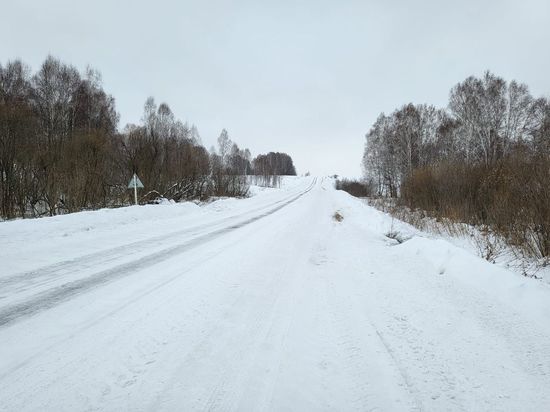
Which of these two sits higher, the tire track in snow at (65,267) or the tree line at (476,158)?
the tree line at (476,158)

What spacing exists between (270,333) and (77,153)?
52.7 feet

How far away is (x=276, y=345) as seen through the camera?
3.02 meters

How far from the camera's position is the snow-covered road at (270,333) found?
230 centimetres

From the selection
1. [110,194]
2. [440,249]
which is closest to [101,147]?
[110,194]

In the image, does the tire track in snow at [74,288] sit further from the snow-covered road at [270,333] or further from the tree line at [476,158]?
the tree line at [476,158]

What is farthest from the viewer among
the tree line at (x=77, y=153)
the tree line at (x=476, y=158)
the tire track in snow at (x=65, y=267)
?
the tree line at (x=77, y=153)

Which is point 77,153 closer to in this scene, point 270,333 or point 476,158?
point 270,333

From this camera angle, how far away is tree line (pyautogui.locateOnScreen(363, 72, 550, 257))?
6746mm

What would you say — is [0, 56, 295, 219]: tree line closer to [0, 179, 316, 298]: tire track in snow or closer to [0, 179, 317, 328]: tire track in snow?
[0, 179, 316, 298]: tire track in snow

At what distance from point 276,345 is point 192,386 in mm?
891

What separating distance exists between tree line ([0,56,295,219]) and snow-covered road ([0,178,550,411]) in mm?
9753

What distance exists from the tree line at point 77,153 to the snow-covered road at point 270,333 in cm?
975

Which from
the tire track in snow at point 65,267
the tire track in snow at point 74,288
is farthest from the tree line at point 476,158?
the tire track in snow at point 65,267

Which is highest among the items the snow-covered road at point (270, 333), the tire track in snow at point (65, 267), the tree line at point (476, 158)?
the tree line at point (476, 158)
